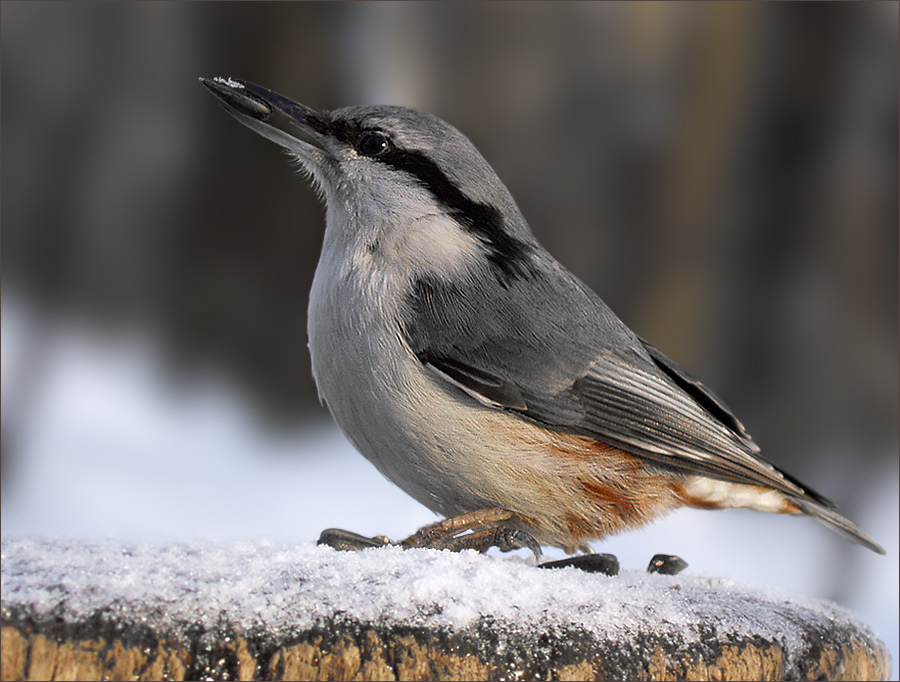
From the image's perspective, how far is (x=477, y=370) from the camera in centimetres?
139

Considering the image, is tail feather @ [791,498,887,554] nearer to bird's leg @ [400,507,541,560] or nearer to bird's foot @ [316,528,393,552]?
bird's leg @ [400,507,541,560]

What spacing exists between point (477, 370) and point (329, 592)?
570mm

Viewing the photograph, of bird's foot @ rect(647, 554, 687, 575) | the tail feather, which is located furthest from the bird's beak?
the tail feather

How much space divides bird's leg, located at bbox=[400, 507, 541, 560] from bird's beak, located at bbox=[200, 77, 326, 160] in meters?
0.84

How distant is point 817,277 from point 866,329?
28 centimetres

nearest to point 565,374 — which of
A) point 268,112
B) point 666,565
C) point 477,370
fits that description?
point 477,370

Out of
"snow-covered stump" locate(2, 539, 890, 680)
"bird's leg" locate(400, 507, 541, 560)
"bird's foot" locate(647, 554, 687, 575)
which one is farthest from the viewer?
"bird's foot" locate(647, 554, 687, 575)

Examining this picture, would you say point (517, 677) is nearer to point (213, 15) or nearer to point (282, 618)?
point (282, 618)

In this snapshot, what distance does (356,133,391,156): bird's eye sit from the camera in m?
1.64

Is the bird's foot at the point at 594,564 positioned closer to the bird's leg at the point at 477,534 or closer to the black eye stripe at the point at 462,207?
the bird's leg at the point at 477,534

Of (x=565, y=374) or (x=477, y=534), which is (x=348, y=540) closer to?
(x=477, y=534)

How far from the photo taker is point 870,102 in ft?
9.36

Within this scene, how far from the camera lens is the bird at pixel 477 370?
1.38m

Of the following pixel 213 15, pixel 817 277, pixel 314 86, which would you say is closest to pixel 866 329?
pixel 817 277
